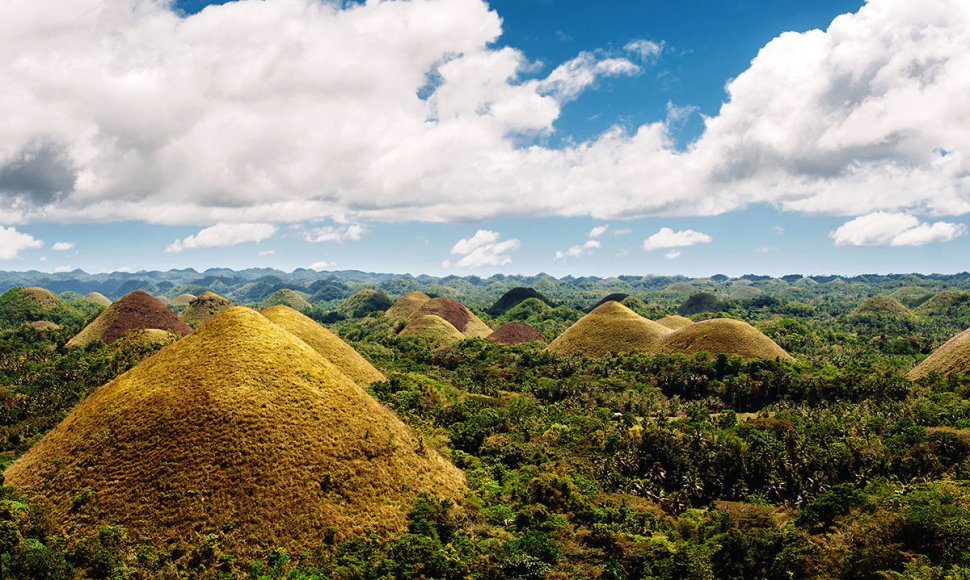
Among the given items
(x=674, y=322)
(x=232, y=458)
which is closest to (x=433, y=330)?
(x=674, y=322)

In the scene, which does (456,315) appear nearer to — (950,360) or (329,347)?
(329,347)

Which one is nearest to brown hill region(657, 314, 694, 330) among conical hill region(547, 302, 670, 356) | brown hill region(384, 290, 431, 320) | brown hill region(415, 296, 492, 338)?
conical hill region(547, 302, 670, 356)

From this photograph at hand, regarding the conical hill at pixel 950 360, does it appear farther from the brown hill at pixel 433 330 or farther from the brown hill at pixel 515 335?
the brown hill at pixel 433 330

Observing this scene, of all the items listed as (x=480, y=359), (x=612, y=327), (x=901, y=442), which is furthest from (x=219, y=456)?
(x=612, y=327)

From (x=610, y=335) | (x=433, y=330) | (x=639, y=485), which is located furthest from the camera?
(x=433, y=330)

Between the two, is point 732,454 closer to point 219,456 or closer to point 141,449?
point 219,456

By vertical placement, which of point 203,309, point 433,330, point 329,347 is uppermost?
point 329,347
